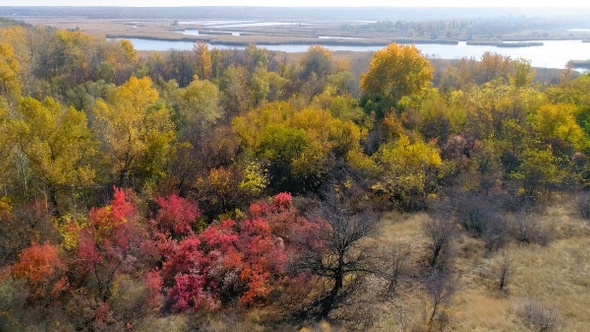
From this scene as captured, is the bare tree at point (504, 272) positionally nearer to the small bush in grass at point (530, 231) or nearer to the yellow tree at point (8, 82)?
the small bush in grass at point (530, 231)

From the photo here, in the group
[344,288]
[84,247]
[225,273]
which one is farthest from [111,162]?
[344,288]

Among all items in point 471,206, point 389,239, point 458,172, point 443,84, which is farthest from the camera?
point 443,84

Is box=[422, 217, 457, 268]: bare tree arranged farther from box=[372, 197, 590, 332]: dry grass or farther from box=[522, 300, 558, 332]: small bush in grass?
box=[522, 300, 558, 332]: small bush in grass

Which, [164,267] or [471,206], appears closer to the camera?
[164,267]

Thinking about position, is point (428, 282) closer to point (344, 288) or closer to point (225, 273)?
point (344, 288)

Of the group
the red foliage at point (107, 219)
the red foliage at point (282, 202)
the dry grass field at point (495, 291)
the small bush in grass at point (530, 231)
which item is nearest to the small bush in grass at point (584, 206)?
the dry grass field at point (495, 291)

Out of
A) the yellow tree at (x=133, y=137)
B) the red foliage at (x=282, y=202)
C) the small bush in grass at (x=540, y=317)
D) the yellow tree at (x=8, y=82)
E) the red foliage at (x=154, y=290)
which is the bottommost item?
the red foliage at (x=154, y=290)

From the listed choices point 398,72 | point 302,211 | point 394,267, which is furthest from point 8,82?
point 394,267
